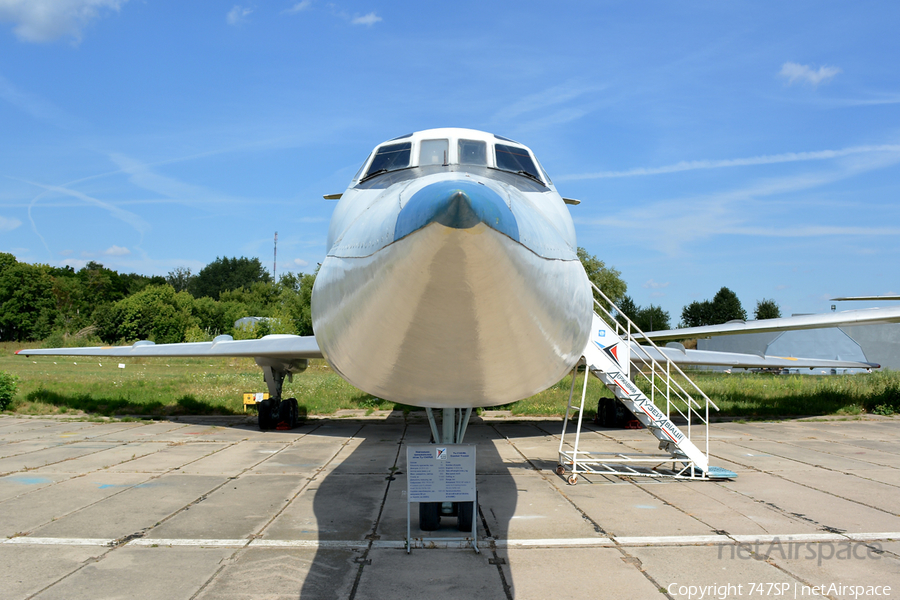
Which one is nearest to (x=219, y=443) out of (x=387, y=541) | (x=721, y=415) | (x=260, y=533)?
(x=260, y=533)

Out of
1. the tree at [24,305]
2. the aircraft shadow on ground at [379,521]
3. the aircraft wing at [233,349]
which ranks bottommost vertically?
the aircraft shadow on ground at [379,521]

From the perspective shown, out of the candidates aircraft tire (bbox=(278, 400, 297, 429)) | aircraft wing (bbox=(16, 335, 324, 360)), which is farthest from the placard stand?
aircraft tire (bbox=(278, 400, 297, 429))

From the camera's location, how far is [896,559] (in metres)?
5.16

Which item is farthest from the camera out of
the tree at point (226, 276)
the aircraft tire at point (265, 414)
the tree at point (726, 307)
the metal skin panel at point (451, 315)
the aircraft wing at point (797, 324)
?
the tree at point (226, 276)

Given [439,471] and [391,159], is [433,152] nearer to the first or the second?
[391,159]

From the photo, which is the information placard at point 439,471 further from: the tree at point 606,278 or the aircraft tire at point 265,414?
the tree at point 606,278

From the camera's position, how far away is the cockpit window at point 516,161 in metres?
4.57

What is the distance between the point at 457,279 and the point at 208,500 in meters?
6.64

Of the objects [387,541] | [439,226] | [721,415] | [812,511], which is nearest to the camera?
[439,226]

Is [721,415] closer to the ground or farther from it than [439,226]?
closer to the ground

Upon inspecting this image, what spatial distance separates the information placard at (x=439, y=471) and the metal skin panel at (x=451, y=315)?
261 cm

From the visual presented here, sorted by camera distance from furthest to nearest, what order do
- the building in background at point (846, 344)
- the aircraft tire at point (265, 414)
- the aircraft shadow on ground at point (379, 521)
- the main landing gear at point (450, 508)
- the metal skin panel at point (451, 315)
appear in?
the building in background at point (846, 344), the aircraft tire at point (265, 414), the main landing gear at point (450, 508), the aircraft shadow on ground at point (379, 521), the metal skin panel at point (451, 315)

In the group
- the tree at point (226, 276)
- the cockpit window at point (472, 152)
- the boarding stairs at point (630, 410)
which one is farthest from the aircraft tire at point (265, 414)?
the tree at point (226, 276)

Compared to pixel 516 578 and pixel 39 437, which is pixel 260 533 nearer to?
pixel 516 578
